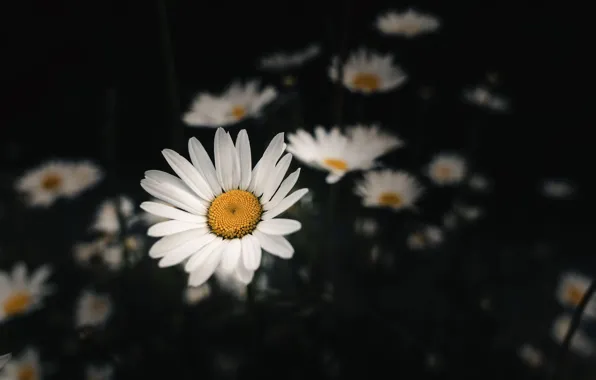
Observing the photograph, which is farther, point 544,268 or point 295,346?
point 544,268

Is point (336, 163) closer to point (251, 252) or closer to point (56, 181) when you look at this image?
point (251, 252)

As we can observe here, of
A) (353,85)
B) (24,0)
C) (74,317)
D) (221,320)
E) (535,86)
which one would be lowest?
(74,317)

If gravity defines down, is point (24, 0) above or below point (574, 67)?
above

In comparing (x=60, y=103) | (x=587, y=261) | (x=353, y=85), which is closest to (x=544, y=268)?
(x=587, y=261)

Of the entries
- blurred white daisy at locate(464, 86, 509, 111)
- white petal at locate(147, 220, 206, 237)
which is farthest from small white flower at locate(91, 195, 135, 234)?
blurred white daisy at locate(464, 86, 509, 111)

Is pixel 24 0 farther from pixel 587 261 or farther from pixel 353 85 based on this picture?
pixel 587 261

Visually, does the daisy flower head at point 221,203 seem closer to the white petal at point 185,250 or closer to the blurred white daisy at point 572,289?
the white petal at point 185,250
